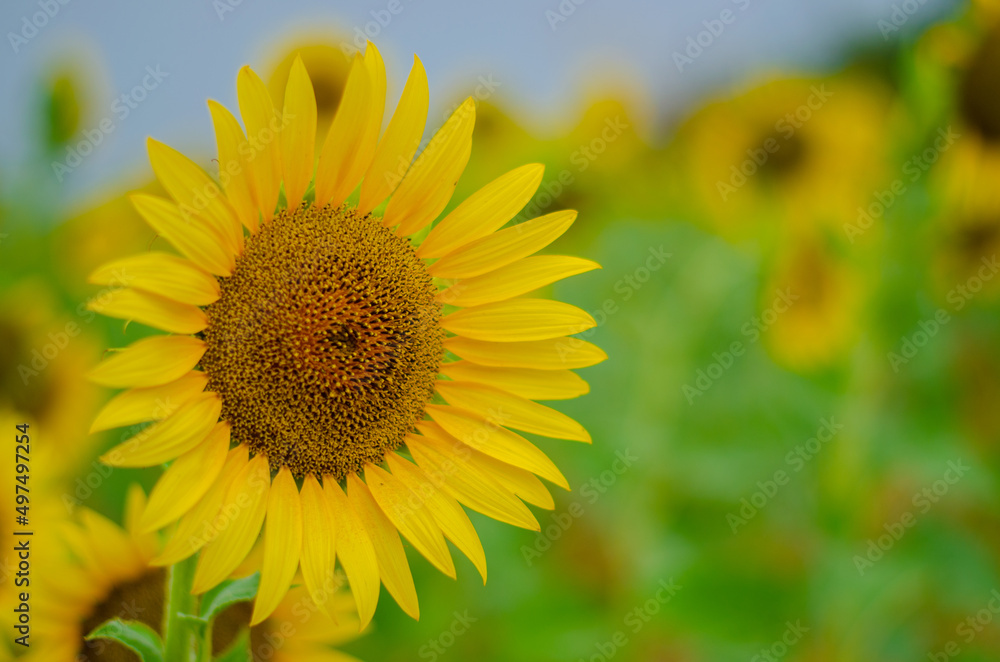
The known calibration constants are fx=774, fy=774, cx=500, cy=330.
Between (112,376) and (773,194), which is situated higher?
(773,194)

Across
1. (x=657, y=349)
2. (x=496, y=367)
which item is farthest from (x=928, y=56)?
(x=496, y=367)

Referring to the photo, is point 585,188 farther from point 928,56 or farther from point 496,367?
point 496,367

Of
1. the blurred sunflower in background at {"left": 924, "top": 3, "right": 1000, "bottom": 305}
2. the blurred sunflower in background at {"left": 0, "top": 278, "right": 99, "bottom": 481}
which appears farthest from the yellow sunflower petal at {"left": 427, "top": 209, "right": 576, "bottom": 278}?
the blurred sunflower in background at {"left": 924, "top": 3, "right": 1000, "bottom": 305}

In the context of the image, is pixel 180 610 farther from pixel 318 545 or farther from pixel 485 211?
pixel 485 211

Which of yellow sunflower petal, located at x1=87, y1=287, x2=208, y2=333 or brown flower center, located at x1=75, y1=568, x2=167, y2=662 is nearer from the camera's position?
yellow sunflower petal, located at x1=87, y1=287, x2=208, y2=333

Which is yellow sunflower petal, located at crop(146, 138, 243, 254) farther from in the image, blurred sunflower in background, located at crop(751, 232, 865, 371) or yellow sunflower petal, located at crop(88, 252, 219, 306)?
blurred sunflower in background, located at crop(751, 232, 865, 371)
